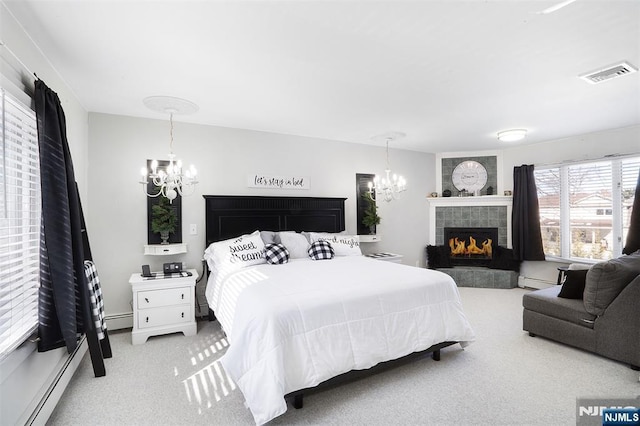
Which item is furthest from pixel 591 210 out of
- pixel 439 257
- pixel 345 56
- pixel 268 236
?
pixel 268 236

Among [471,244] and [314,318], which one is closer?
[314,318]

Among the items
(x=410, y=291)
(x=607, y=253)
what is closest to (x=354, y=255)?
(x=410, y=291)

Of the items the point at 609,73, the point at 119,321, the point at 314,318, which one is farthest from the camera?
the point at 119,321

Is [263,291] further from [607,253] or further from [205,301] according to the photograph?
[607,253]

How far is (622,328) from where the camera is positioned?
2678mm

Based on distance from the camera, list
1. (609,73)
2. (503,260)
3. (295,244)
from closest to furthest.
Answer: (609,73), (295,244), (503,260)

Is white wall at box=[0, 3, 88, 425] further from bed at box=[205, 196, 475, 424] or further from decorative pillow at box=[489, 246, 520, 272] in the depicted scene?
decorative pillow at box=[489, 246, 520, 272]

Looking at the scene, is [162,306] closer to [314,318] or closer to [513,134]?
[314,318]

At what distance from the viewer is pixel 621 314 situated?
269 cm

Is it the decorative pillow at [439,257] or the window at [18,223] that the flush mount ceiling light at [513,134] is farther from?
the window at [18,223]

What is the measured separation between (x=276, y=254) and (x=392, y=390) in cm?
181

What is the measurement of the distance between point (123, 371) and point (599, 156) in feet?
21.3

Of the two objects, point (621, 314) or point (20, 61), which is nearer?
point (20, 61)

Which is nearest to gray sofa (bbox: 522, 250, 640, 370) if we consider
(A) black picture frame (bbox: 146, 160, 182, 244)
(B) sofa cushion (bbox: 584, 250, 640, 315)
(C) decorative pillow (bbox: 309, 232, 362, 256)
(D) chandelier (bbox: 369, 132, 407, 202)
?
(B) sofa cushion (bbox: 584, 250, 640, 315)
